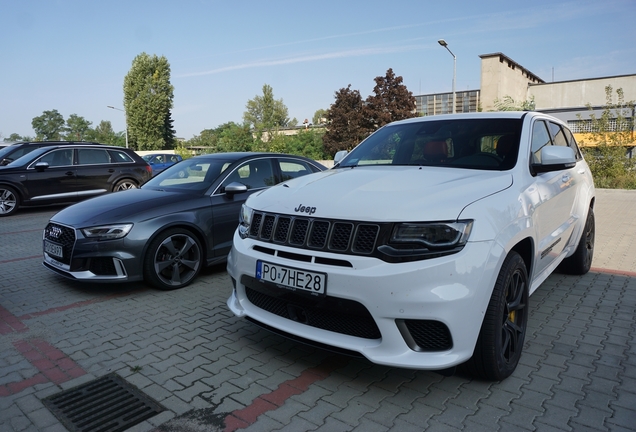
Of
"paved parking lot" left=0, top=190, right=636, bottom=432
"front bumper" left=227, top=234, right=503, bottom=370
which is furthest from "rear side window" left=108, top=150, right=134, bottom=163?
"front bumper" left=227, top=234, right=503, bottom=370

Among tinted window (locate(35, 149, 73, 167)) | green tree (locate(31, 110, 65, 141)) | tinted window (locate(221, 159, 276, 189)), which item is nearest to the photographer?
tinted window (locate(221, 159, 276, 189))

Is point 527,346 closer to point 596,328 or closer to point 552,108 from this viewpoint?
point 596,328

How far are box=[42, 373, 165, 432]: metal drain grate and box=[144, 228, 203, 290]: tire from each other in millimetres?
1980

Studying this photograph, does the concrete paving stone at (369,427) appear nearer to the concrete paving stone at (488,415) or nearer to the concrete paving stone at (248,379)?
the concrete paving stone at (488,415)

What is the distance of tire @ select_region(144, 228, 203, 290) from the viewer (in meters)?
5.13

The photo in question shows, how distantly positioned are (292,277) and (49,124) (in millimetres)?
131767

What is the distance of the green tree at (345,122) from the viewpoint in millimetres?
45625

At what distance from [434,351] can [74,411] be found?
7.14 feet

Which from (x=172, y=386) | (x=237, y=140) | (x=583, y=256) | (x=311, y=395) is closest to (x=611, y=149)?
(x=583, y=256)

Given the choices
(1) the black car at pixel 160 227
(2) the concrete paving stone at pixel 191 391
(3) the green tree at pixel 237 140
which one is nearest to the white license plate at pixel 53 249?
(1) the black car at pixel 160 227

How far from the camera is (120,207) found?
5.27 m

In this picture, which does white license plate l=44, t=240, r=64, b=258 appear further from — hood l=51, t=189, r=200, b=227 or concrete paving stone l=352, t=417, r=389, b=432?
concrete paving stone l=352, t=417, r=389, b=432

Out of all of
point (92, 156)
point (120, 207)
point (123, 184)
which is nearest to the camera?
point (120, 207)

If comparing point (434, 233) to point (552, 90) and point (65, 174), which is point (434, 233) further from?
point (552, 90)
